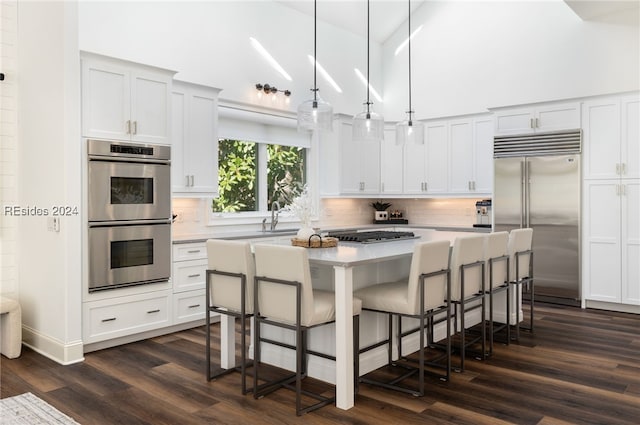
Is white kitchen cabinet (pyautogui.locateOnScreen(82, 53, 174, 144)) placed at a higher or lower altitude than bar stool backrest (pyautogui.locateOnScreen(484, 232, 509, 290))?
higher

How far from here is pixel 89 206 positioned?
13.4 ft

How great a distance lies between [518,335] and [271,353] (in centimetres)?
220

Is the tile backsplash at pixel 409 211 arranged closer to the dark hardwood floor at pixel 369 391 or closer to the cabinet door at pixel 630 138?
the cabinet door at pixel 630 138

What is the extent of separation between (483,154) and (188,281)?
14.0ft

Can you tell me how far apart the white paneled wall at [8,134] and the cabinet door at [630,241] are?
241 inches

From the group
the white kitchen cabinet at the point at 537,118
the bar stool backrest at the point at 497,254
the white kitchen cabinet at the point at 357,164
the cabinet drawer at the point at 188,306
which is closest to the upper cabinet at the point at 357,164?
the white kitchen cabinet at the point at 357,164

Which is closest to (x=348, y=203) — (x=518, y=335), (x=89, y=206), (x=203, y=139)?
(x=203, y=139)

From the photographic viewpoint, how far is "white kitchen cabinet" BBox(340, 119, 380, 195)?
7.21 m

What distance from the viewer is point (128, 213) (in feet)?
14.3

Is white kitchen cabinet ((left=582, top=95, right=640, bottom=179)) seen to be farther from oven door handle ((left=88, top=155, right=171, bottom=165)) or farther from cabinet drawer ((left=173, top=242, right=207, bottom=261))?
oven door handle ((left=88, top=155, right=171, bottom=165))

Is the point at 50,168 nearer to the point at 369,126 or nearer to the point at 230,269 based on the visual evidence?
the point at 230,269

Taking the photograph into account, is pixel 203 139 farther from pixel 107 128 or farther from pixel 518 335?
pixel 518 335

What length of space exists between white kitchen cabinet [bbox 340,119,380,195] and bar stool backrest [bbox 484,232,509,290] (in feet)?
10.4

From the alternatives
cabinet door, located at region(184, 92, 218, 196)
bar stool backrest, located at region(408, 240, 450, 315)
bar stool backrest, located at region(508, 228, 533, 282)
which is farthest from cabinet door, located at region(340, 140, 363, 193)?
bar stool backrest, located at region(408, 240, 450, 315)
